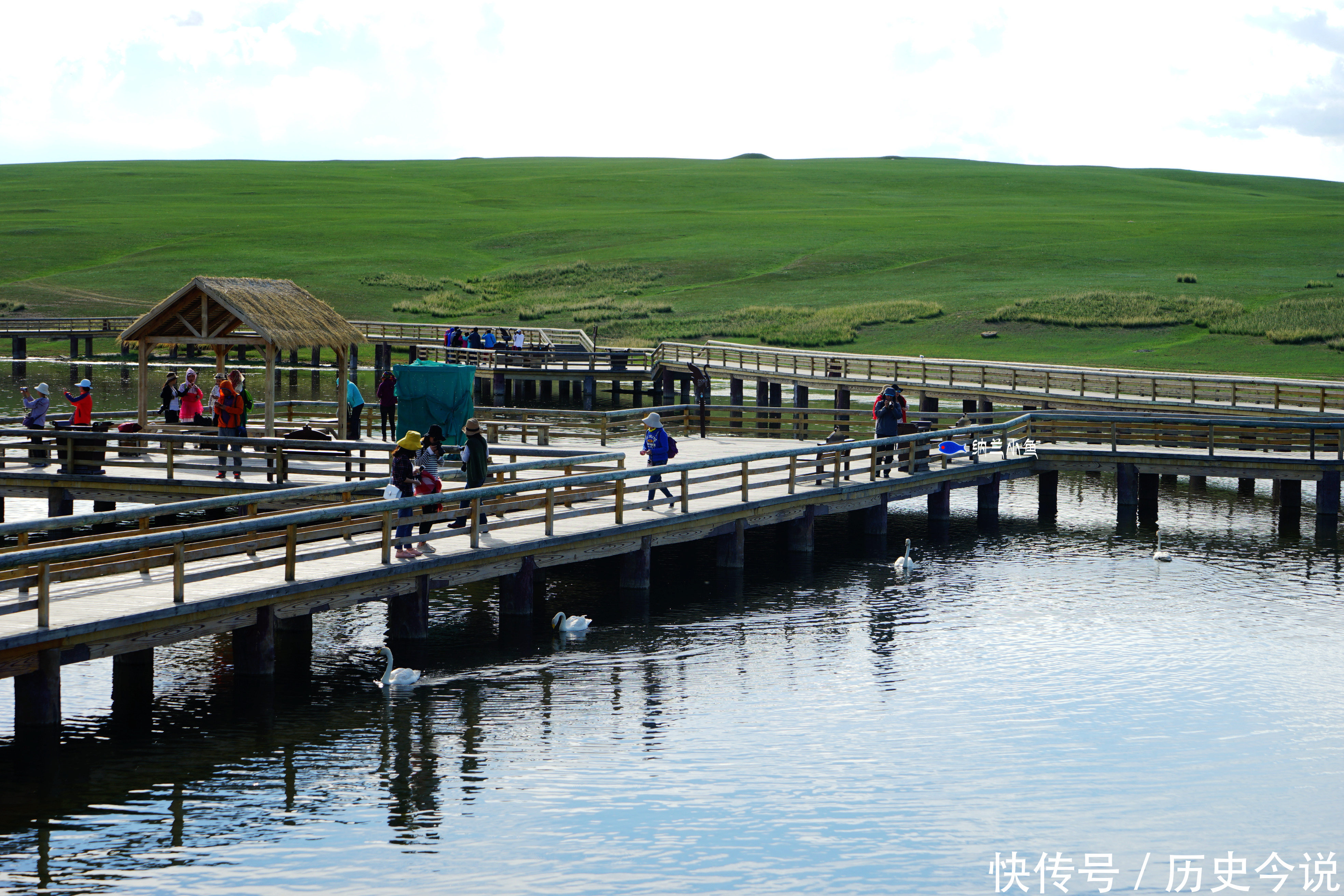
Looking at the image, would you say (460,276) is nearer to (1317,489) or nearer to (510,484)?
(1317,489)

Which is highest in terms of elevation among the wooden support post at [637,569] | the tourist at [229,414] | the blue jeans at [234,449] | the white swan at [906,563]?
the tourist at [229,414]

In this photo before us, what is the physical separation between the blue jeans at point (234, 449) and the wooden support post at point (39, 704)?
1183 cm

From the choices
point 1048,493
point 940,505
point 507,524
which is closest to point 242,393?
point 507,524

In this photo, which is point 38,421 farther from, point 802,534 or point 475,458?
point 802,534

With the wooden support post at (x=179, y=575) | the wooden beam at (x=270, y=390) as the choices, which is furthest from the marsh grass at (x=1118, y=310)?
the wooden support post at (x=179, y=575)

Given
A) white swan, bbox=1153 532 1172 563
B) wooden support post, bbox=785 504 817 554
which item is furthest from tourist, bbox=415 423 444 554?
white swan, bbox=1153 532 1172 563

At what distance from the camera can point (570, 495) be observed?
24.0 meters

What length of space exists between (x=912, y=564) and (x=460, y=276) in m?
83.7

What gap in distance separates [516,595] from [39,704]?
806 cm

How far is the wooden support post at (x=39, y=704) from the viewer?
15.5 meters

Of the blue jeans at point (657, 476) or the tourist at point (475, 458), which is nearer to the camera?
the tourist at point (475, 458)

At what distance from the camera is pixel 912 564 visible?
27812 millimetres

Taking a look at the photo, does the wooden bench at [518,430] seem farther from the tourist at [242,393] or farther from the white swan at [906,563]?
the white swan at [906,563]

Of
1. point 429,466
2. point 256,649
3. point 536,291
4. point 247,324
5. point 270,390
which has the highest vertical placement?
point 536,291
